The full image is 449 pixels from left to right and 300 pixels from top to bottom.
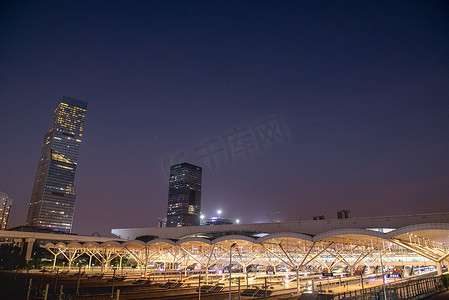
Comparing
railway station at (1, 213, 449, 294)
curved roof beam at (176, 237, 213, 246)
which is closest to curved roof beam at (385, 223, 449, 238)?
railway station at (1, 213, 449, 294)

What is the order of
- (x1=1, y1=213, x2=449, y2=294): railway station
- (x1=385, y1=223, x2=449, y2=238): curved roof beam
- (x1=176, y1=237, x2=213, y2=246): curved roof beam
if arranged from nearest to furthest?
(x1=385, y1=223, x2=449, y2=238): curved roof beam
(x1=1, y1=213, x2=449, y2=294): railway station
(x1=176, y1=237, x2=213, y2=246): curved roof beam

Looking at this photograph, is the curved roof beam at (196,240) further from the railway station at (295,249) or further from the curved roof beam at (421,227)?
the curved roof beam at (421,227)

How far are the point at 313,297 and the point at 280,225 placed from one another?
41.4 meters

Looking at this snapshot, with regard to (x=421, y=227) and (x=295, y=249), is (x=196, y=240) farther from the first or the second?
(x=421, y=227)

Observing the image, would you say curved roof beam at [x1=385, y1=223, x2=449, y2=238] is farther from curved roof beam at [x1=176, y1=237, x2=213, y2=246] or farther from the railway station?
curved roof beam at [x1=176, y1=237, x2=213, y2=246]

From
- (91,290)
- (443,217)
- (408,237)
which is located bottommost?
(91,290)

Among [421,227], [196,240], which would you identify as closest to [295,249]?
[196,240]

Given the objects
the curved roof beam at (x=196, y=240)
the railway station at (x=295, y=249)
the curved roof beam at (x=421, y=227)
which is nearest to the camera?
the curved roof beam at (x=421, y=227)

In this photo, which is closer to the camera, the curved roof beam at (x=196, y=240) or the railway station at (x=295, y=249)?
the railway station at (x=295, y=249)

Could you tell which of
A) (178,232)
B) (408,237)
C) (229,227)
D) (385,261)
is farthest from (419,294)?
(178,232)

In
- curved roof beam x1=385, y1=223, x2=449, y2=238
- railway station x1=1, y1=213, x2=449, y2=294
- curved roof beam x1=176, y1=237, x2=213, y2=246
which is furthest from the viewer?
curved roof beam x1=176, y1=237, x2=213, y2=246

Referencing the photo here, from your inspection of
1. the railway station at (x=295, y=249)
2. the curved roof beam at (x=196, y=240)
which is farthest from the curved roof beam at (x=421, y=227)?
the curved roof beam at (x=196, y=240)

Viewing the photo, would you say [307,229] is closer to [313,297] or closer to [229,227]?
[229,227]

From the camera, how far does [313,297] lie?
77.3 ft
